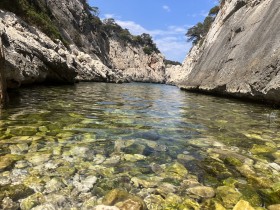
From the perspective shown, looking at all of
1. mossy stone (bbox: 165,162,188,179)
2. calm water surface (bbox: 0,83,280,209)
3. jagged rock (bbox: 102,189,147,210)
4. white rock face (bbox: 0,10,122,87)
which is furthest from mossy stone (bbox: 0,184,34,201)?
white rock face (bbox: 0,10,122,87)

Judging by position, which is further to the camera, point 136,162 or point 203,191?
point 136,162

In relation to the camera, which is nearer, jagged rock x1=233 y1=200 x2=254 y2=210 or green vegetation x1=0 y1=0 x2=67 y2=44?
jagged rock x1=233 y1=200 x2=254 y2=210

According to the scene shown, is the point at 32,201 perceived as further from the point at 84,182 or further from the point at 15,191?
the point at 84,182

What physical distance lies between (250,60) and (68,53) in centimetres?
1708

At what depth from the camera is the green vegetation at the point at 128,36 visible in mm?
80750

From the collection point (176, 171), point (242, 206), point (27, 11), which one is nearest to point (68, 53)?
point (27, 11)

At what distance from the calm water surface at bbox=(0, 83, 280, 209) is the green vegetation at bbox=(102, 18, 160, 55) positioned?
75.6 meters

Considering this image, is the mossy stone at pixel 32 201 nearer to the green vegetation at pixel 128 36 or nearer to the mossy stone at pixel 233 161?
the mossy stone at pixel 233 161

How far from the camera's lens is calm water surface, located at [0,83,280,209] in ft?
9.69

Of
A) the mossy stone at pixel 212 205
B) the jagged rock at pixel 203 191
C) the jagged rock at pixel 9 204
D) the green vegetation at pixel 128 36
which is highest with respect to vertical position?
the green vegetation at pixel 128 36

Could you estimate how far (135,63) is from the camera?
277 ft

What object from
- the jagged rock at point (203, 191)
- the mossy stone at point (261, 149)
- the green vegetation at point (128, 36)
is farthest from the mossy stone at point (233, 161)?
the green vegetation at point (128, 36)

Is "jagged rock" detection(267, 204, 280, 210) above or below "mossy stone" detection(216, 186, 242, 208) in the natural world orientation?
above

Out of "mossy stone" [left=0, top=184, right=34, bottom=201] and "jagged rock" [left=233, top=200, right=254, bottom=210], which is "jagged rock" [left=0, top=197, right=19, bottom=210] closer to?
"mossy stone" [left=0, top=184, right=34, bottom=201]
